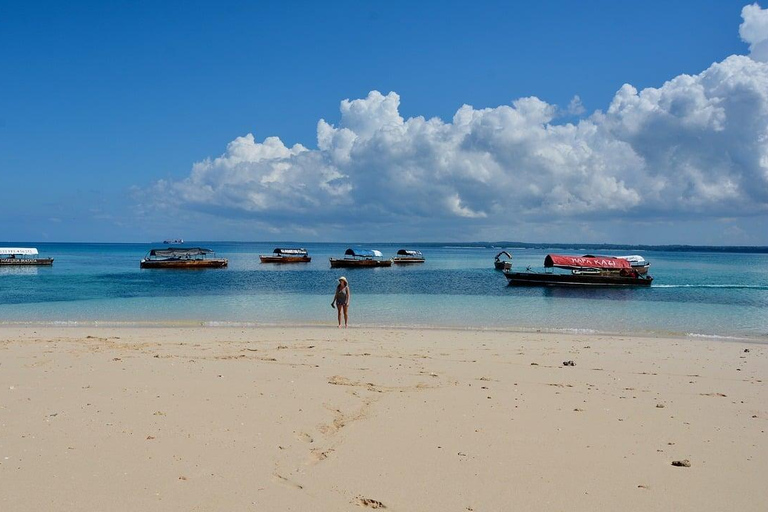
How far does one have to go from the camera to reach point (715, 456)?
6.20 meters

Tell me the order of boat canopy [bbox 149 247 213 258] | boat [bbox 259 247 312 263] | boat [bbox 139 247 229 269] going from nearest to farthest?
1. boat [bbox 139 247 229 269]
2. boat canopy [bbox 149 247 213 258]
3. boat [bbox 259 247 312 263]

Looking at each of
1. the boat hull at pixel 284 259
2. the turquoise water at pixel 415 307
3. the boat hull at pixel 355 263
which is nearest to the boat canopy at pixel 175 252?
the boat hull at pixel 284 259

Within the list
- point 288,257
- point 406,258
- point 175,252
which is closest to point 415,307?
point 175,252

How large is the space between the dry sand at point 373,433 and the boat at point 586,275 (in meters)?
35.9

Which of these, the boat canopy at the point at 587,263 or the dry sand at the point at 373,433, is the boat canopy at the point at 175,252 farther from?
the dry sand at the point at 373,433

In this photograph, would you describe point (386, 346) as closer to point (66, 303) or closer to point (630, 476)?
point (630, 476)

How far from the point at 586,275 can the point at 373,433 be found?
44238 millimetres

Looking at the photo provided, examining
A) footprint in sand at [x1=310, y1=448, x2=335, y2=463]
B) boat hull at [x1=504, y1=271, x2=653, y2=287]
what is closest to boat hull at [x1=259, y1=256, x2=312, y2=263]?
boat hull at [x1=504, y1=271, x2=653, y2=287]

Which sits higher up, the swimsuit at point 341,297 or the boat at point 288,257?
the boat at point 288,257

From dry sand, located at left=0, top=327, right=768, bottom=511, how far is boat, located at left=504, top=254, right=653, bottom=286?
35.9 metres

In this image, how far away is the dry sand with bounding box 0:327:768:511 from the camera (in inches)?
199

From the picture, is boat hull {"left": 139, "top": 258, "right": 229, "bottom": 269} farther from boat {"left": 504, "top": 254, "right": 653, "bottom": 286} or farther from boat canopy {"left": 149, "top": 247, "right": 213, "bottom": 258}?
boat {"left": 504, "top": 254, "right": 653, "bottom": 286}

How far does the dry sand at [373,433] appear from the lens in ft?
16.6

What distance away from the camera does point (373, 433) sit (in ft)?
21.9
